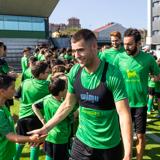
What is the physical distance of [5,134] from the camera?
3971 millimetres

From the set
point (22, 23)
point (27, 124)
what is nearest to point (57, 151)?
point (27, 124)

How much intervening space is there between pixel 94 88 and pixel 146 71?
7.85 ft

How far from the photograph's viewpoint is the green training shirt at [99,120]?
3715mm

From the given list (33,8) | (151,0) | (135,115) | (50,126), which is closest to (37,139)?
(50,126)

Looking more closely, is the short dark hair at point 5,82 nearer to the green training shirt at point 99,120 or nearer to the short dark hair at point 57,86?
the green training shirt at point 99,120

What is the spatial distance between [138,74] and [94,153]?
A: 228 cm

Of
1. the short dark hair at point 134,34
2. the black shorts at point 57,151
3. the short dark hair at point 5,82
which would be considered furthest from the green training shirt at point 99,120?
the short dark hair at point 134,34

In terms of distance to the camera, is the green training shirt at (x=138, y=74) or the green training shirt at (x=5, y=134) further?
the green training shirt at (x=138, y=74)

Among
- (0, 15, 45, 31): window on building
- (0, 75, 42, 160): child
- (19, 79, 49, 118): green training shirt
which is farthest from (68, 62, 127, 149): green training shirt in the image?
(0, 15, 45, 31): window on building

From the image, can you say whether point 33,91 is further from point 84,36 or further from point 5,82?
point 84,36

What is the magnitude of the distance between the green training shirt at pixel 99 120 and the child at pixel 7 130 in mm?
588

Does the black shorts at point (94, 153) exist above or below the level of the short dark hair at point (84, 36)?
below

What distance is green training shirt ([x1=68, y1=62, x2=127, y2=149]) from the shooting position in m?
3.72

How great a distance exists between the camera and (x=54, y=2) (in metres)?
50.4
